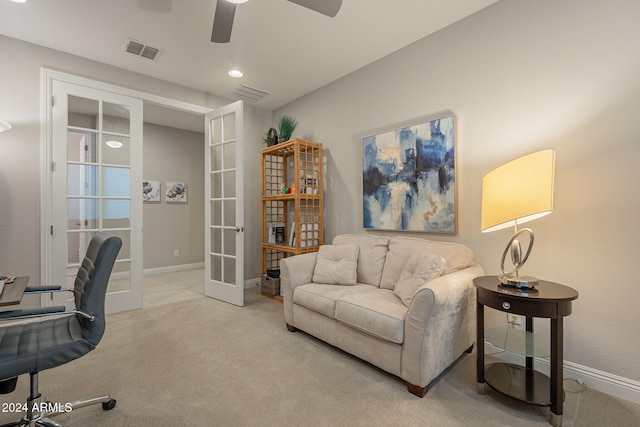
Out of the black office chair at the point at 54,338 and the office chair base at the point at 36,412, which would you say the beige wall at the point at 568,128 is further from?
the office chair base at the point at 36,412

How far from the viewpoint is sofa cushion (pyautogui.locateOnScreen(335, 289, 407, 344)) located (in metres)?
1.87

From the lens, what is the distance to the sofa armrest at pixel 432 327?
5.73 ft

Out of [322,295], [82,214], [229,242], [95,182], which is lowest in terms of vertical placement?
[322,295]

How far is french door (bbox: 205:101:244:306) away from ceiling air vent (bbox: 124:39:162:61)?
0.91 metres

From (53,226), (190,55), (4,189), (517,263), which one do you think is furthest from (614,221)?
(4,189)

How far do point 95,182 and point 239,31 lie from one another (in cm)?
223

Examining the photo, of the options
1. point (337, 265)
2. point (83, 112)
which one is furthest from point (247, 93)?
point (337, 265)

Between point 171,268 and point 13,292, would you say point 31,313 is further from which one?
point 171,268

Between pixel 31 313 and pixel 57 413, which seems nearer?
pixel 31 313

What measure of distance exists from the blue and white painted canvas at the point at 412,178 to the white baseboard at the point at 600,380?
3.82 ft

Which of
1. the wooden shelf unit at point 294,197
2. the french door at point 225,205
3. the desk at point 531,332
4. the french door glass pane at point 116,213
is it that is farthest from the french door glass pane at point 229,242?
the desk at point 531,332

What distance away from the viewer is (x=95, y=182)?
3.22 metres

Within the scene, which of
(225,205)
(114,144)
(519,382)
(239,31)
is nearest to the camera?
(519,382)

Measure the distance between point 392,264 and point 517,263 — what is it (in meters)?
0.98
